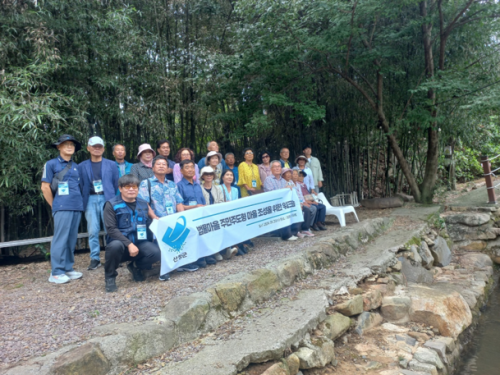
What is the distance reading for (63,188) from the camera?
359 centimetres

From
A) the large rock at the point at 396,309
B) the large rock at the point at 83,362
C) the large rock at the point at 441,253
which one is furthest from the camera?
the large rock at the point at 441,253

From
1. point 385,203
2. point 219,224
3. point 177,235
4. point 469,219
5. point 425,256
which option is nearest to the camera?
point 177,235

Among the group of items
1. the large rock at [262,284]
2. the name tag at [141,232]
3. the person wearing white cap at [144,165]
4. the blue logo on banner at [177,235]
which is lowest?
the large rock at [262,284]

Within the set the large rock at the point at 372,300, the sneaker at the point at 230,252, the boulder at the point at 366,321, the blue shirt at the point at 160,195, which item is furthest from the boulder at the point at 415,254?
the blue shirt at the point at 160,195

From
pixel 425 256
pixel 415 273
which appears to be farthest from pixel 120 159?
pixel 425 256

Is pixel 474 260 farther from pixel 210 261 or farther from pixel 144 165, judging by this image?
pixel 144 165

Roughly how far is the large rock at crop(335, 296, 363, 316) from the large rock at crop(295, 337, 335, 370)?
510mm

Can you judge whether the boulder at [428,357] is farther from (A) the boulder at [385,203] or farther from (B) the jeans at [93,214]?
(A) the boulder at [385,203]

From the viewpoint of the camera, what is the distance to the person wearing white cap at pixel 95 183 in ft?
12.8

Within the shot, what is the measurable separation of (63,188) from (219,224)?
1557 millimetres

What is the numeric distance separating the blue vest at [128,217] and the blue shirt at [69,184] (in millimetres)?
630

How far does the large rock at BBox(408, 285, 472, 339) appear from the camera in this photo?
3.74 meters

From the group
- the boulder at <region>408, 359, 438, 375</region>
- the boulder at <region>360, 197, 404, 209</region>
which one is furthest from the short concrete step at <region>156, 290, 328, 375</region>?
the boulder at <region>360, 197, 404, 209</region>

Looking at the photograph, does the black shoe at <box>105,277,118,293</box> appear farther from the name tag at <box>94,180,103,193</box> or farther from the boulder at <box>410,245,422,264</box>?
the boulder at <box>410,245,422,264</box>
